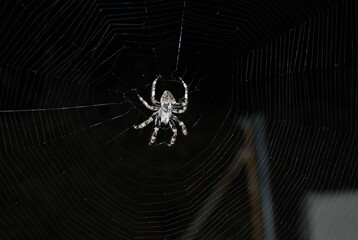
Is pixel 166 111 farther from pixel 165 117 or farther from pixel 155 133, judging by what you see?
pixel 155 133

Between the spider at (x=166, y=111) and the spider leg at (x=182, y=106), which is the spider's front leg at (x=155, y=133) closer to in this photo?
the spider at (x=166, y=111)

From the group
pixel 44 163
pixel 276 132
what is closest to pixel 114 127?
pixel 44 163

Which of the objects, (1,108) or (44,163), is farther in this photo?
(44,163)

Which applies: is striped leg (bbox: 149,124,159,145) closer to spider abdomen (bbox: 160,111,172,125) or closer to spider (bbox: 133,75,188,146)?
spider (bbox: 133,75,188,146)

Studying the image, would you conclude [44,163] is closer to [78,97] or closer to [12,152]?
[12,152]

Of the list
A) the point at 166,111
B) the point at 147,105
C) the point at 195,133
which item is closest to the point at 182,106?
the point at 166,111

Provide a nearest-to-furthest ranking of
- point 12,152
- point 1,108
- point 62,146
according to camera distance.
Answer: point 1,108 < point 12,152 < point 62,146

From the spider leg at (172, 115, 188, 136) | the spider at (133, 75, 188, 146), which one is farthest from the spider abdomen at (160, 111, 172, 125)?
the spider leg at (172, 115, 188, 136)

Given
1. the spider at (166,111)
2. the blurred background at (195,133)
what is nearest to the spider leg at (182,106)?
the spider at (166,111)
